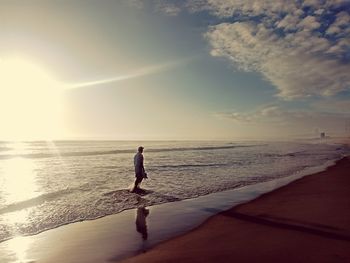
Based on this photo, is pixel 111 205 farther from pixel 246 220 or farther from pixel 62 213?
pixel 246 220

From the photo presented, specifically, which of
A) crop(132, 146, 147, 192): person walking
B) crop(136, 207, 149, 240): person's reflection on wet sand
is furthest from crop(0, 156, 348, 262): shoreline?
crop(132, 146, 147, 192): person walking

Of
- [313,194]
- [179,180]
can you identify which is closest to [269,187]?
[313,194]

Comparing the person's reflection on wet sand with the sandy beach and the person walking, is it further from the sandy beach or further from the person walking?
the person walking

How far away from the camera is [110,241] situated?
29.9ft

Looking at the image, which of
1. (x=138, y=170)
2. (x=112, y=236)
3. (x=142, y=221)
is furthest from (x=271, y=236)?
(x=138, y=170)

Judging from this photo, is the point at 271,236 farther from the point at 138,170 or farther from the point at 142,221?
the point at 138,170

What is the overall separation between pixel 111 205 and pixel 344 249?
30.4ft

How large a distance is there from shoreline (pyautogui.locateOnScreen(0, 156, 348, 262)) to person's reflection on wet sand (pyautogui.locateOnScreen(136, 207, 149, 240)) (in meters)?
0.14

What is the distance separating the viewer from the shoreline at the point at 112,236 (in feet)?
26.5

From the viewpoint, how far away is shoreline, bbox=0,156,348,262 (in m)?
8.09

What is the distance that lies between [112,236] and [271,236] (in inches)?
168

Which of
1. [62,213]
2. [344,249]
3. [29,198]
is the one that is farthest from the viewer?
[29,198]

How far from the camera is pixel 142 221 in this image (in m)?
11.4

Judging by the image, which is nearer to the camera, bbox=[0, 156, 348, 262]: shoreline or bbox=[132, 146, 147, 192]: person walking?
bbox=[0, 156, 348, 262]: shoreline
